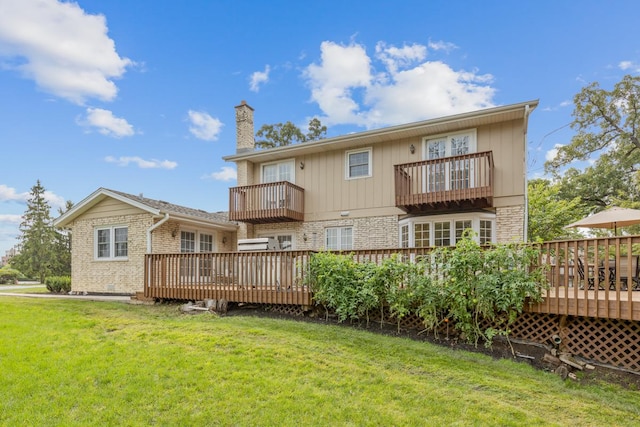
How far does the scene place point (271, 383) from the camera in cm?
449

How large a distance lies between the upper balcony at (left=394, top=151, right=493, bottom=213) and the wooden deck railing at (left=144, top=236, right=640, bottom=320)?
274 cm

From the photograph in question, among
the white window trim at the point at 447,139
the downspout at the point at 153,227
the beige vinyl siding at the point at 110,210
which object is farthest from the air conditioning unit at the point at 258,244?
the white window trim at the point at 447,139

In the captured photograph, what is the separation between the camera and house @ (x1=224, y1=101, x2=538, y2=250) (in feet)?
34.5

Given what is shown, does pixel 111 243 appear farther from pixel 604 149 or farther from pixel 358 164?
pixel 604 149

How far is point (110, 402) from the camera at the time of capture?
413cm

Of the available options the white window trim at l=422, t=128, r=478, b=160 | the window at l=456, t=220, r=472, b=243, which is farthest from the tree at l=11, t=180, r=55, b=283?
the window at l=456, t=220, r=472, b=243

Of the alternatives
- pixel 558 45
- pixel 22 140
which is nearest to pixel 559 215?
pixel 558 45

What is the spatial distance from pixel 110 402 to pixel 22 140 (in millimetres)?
15577

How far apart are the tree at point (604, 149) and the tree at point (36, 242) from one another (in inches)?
1397

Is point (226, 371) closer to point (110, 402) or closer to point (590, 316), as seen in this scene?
point (110, 402)

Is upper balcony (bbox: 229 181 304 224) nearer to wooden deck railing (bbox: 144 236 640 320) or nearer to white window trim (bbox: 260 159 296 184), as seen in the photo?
white window trim (bbox: 260 159 296 184)

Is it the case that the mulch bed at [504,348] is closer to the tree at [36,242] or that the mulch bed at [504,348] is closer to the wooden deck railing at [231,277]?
the wooden deck railing at [231,277]

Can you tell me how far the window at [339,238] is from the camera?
41.8 ft

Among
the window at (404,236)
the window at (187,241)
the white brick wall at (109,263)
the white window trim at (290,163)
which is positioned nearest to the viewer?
the window at (404,236)
